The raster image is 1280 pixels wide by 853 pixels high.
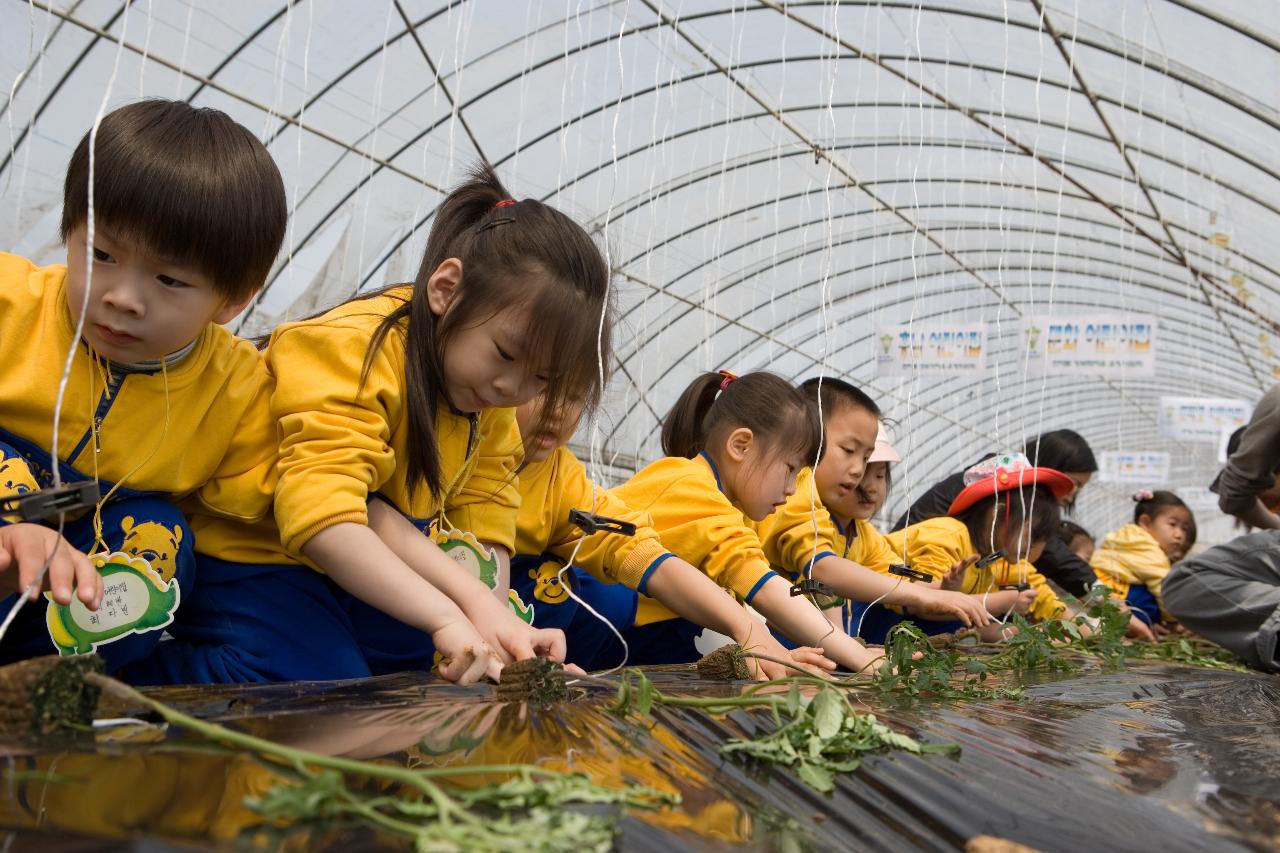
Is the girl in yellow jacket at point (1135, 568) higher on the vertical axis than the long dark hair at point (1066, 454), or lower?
lower

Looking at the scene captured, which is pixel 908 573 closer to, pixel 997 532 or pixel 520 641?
pixel 997 532

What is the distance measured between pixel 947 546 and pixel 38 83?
617 centimetres

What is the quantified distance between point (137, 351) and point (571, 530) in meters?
1.28

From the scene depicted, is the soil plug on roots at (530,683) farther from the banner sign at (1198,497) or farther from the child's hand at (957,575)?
the banner sign at (1198,497)

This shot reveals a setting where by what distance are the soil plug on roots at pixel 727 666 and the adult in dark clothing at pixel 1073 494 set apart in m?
4.21

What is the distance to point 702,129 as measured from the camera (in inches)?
429

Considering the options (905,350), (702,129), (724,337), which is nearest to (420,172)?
(702,129)

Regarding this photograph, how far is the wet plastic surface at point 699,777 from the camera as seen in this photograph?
78 cm

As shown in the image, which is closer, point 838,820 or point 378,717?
point 838,820

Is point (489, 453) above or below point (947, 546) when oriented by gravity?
above

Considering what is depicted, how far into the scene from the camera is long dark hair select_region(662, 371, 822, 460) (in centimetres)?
328

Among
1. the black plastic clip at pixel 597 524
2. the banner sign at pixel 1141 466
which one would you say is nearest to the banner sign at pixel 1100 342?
the black plastic clip at pixel 597 524

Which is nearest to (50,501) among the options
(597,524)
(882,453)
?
(597,524)

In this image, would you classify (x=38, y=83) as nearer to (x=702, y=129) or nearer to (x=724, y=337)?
(x=702, y=129)
